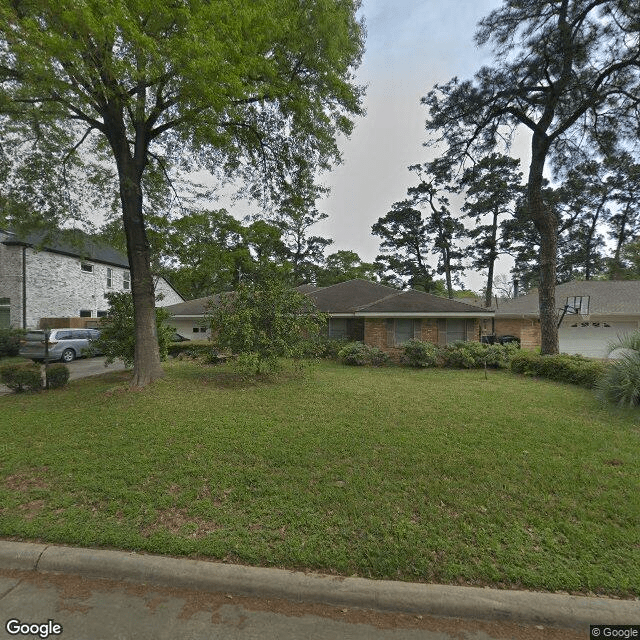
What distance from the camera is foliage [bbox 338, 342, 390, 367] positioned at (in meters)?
12.2

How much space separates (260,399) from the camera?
22.0 feet

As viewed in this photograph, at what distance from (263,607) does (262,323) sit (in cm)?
649

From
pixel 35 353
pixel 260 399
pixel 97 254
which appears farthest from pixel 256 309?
pixel 97 254

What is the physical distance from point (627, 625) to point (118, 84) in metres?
9.19

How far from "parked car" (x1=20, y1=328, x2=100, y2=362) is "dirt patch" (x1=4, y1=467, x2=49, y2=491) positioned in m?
11.2

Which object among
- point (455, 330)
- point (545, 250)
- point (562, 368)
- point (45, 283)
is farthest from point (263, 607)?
point (45, 283)

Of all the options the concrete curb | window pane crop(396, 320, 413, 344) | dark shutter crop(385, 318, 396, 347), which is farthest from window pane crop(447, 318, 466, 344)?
the concrete curb

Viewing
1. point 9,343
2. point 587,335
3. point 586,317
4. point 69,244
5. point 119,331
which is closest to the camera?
point 119,331

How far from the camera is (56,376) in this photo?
787 centimetres

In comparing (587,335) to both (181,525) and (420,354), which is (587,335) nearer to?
(420,354)

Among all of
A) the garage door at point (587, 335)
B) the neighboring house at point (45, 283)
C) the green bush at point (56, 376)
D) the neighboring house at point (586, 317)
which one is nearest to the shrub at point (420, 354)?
the green bush at point (56, 376)

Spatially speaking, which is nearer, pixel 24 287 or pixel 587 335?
pixel 24 287

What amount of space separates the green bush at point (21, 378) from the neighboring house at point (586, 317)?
21.5 m

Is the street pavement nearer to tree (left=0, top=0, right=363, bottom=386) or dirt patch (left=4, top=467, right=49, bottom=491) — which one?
dirt patch (left=4, top=467, right=49, bottom=491)
